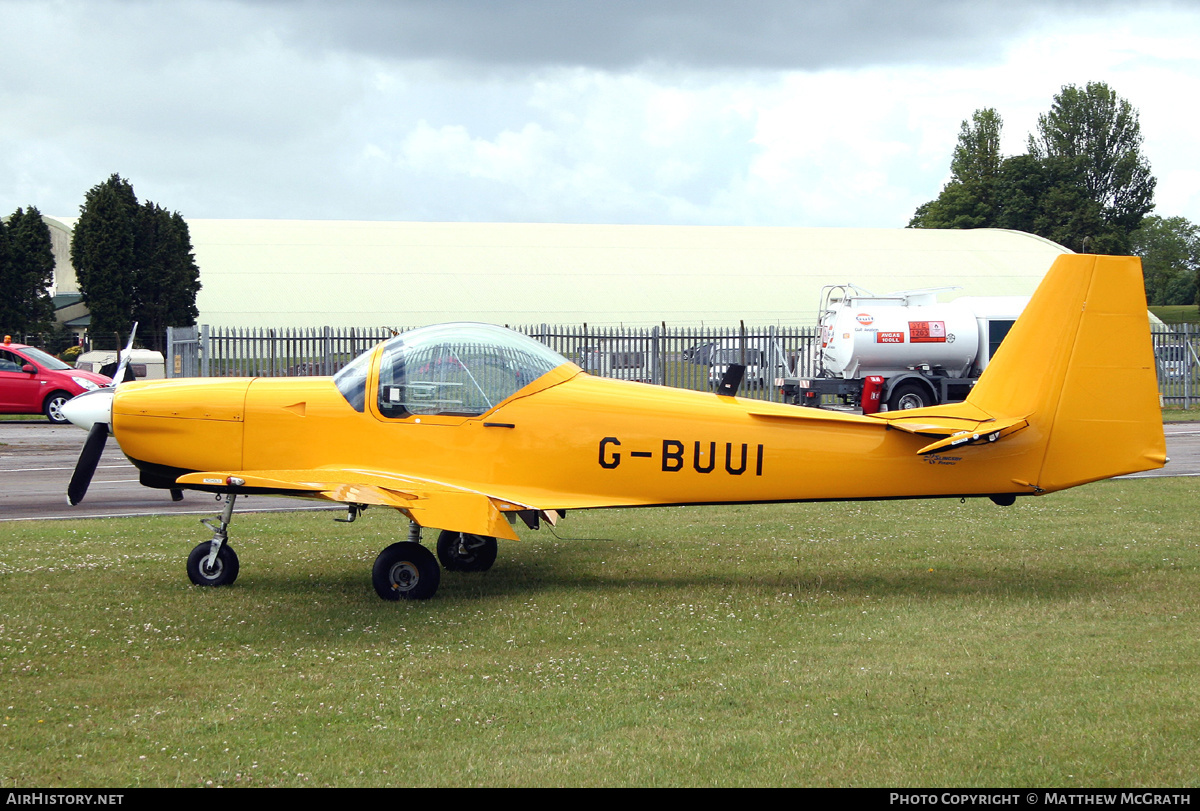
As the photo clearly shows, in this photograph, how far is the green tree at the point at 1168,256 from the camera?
130750mm

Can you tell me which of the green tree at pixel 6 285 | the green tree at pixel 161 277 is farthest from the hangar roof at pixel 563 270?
the green tree at pixel 6 285

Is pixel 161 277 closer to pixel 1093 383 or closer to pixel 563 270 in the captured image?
pixel 563 270

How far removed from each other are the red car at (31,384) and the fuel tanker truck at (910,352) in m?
18.6

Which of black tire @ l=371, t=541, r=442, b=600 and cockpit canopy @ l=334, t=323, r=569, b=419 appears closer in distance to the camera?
black tire @ l=371, t=541, r=442, b=600

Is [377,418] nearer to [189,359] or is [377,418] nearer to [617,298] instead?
[189,359]

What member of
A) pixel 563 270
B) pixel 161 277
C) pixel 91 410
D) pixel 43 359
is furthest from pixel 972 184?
pixel 91 410

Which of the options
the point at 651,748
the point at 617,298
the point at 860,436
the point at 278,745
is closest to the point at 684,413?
the point at 860,436

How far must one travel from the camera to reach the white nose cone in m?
9.50

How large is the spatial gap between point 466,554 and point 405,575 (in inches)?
55.9

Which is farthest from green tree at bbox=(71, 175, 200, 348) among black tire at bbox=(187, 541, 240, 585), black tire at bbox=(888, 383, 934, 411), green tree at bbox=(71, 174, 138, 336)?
black tire at bbox=(187, 541, 240, 585)

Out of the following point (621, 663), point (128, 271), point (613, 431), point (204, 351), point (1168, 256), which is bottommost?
point (621, 663)

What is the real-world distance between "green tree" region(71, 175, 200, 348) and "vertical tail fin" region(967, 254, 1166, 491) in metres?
46.1

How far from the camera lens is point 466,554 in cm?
1031

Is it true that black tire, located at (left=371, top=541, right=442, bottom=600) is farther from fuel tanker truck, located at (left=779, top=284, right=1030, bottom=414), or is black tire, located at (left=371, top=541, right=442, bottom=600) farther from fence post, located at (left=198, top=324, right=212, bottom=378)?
fence post, located at (left=198, top=324, right=212, bottom=378)
